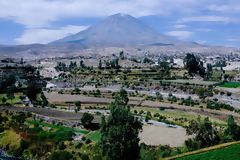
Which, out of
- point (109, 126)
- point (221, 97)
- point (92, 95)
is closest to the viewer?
point (109, 126)

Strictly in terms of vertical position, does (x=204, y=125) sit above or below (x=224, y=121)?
above

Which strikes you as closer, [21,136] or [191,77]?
[21,136]

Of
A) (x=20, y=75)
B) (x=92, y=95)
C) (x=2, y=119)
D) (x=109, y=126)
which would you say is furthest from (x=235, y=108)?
(x=20, y=75)

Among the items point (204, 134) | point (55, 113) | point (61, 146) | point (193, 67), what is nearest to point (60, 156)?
point (61, 146)

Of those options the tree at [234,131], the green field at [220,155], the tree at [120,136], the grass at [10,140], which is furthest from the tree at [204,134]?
the grass at [10,140]

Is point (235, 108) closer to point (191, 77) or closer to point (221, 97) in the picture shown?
point (221, 97)

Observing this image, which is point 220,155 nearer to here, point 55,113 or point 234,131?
point 234,131

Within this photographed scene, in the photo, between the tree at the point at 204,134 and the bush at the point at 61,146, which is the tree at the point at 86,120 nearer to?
the bush at the point at 61,146

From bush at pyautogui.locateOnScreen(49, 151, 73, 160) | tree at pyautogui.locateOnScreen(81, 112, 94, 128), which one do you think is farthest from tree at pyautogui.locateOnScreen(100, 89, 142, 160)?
tree at pyautogui.locateOnScreen(81, 112, 94, 128)
